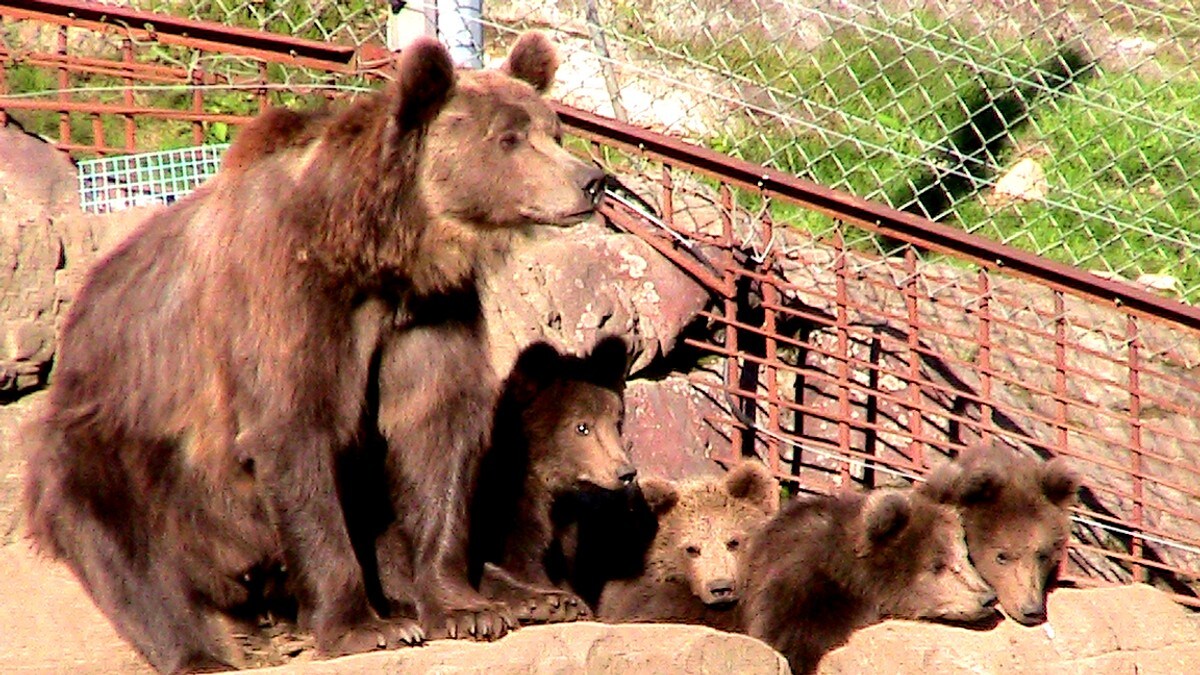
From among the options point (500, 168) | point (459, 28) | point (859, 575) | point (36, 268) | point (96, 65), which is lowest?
point (859, 575)

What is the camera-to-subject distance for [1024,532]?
7035mm

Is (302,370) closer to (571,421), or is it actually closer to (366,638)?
(366,638)

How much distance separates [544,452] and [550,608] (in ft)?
4.74

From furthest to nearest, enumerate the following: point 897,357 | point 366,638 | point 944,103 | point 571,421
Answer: point 944,103 < point 897,357 < point 571,421 < point 366,638

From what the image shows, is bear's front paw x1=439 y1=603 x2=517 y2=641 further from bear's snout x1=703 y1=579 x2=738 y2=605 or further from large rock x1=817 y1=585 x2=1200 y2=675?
bear's snout x1=703 y1=579 x2=738 y2=605

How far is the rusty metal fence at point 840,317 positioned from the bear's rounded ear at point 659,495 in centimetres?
47

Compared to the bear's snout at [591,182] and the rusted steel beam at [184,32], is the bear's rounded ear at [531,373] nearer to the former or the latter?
the rusted steel beam at [184,32]

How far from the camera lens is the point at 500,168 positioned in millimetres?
6160

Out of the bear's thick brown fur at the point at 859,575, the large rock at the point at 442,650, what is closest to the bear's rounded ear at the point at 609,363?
the bear's thick brown fur at the point at 859,575

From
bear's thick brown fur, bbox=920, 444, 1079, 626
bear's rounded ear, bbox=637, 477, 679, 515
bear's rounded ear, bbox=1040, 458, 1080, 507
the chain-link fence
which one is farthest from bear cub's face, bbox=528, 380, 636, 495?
the chain-link fence

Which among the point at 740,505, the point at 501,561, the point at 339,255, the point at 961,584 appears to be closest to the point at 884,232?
the point at 740,505

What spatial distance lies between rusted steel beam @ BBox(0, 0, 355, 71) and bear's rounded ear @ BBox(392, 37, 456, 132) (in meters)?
2.14

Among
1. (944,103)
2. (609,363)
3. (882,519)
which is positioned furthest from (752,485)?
(944,103)

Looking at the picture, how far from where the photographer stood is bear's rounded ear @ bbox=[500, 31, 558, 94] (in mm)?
6547
